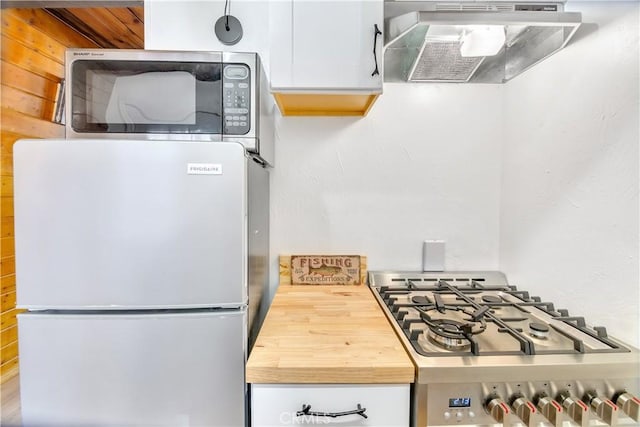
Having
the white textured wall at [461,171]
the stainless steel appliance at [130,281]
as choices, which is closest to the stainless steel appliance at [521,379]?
the white textured wall at [461,171]

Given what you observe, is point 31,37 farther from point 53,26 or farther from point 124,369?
point 124,369

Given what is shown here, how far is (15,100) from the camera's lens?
1940 mm

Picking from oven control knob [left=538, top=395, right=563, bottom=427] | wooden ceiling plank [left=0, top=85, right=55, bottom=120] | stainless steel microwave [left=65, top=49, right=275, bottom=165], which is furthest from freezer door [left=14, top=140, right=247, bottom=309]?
wooden ceiling plank [left=0, top=85, right=55, bottom=120]

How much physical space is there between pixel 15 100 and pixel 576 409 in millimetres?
3191

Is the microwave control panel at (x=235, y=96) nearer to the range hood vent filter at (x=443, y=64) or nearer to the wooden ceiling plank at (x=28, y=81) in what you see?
the range hood vent filter at (x=443, y=64)

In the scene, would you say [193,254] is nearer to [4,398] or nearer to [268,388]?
[268,388]

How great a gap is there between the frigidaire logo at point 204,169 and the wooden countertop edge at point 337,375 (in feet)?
1.67

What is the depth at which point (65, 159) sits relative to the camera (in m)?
0.74

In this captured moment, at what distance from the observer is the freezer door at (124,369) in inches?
29.5

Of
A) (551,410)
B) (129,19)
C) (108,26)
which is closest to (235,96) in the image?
(551,410)

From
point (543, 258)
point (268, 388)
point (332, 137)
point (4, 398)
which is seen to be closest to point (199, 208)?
point (268, 388)

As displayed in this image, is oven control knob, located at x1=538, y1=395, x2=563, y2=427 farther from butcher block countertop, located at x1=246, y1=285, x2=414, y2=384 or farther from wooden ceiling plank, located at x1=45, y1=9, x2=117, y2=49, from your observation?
wooden ceiling plank, located at x1=45, y1=9, x2=117, y2=49

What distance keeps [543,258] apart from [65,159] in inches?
64.2

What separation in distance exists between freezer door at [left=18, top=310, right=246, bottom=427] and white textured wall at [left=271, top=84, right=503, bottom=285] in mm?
637
